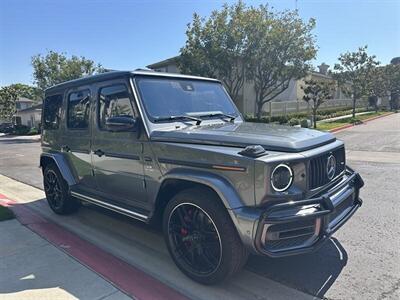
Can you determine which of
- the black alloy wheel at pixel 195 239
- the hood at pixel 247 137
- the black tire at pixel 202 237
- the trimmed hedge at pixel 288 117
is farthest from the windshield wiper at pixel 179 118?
the trimmed hedge at pixel 288 117

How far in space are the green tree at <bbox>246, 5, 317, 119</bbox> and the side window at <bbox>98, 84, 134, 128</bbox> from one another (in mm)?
15712

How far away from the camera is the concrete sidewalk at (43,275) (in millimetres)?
3193

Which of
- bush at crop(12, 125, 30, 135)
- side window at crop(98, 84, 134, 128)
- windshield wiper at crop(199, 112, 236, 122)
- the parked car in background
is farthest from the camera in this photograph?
the parked car in background

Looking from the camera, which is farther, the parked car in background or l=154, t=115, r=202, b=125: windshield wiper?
the parked car in background

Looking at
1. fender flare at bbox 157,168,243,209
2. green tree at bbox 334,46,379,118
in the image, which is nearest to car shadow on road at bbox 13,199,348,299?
fender flare at bbox 157,168,243,209

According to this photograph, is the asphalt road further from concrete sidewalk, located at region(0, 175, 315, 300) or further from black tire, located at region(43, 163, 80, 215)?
black tire, located at region(43, 163, 80, 215)

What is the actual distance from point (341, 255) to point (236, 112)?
2.23 meters

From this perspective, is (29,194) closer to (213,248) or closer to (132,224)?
(132,224)

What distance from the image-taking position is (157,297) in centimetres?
309

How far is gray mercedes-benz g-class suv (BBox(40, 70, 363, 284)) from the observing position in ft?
9.39

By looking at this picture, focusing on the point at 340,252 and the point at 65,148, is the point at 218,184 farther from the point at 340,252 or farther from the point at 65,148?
the point at 65,148

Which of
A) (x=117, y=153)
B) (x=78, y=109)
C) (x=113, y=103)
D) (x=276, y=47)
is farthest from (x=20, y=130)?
(x=117, y=153)

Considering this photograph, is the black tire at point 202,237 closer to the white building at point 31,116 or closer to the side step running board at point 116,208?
the side step running board at point 116,208

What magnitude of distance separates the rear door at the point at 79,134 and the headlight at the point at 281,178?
2766 mm
